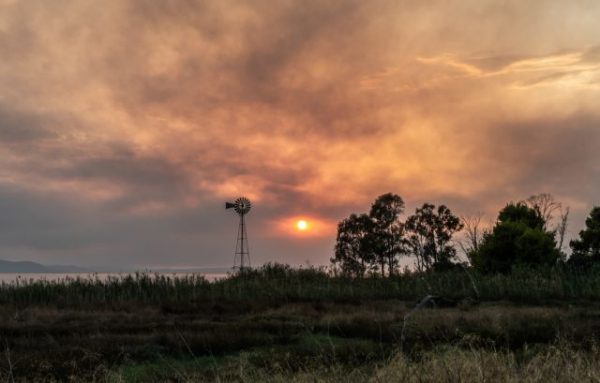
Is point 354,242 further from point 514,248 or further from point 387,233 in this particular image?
point 514,248

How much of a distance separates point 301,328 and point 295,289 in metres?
12.3

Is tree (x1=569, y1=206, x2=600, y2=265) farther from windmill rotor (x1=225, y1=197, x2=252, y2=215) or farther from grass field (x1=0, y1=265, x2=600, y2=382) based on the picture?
windmill rotor (x1=225, y1=197, x2=252, y2=215)

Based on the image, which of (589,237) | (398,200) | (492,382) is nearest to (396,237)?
(398,200)

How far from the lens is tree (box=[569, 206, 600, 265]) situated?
36.5 metres

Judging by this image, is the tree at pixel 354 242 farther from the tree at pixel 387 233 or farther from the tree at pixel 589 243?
the tree at pixel 589 243

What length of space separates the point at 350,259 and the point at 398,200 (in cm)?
652

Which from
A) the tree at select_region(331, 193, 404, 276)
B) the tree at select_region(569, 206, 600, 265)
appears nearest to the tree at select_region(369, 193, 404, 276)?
the tree at select_region(331, 193, 404, 276)

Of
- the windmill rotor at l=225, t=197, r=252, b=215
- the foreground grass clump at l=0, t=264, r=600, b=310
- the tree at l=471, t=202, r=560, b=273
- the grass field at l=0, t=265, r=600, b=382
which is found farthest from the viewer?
the windmill rotor at l=225, t=197, r=252, b=215

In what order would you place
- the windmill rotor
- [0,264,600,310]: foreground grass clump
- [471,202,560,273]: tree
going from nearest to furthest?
[0,264,600,310]: foreground grass clump, [471,202,560,273]: tree, the windmill rotor

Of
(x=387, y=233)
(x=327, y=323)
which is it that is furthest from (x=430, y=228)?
(x=327, y=323)

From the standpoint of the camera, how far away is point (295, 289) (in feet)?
94.7

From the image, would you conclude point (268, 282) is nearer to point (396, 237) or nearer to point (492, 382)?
point (396, 237)

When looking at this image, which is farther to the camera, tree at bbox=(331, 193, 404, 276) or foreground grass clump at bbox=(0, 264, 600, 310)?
tree at bbox=(331, 193, 404, 276)

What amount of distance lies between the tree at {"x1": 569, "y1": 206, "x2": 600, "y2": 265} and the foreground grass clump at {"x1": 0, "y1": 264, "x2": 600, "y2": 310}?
21.1ft
